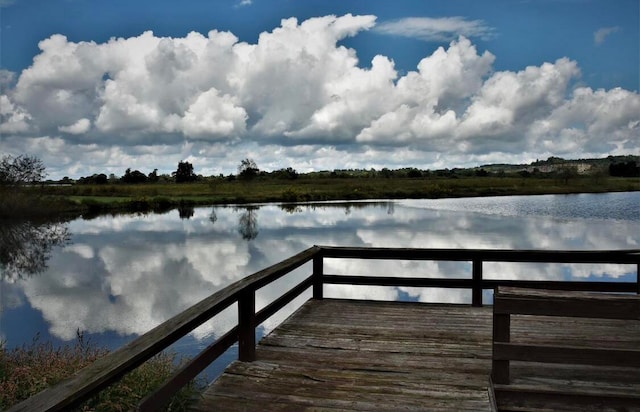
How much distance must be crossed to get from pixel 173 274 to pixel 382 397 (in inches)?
858

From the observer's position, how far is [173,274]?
81.3 ft

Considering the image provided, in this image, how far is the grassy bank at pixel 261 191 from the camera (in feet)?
175

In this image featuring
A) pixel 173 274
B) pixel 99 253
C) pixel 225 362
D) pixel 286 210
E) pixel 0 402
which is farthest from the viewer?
pixel 286 210

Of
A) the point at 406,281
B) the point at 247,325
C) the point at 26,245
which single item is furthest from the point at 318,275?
the point at 26,245

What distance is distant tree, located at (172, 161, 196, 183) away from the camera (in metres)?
96.8

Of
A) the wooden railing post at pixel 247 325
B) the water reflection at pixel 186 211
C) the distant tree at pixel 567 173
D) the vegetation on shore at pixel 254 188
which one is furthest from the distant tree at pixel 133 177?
the wooden railing post at pixel 247 325

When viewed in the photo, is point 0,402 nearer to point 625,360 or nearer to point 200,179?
point 625,360

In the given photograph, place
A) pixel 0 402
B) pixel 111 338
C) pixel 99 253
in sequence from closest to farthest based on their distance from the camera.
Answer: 1. pixel 0 402
2. pixel 111 338
3. pixel 99 253

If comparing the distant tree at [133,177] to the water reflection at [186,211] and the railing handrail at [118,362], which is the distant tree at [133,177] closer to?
the water reflection at [186,211]

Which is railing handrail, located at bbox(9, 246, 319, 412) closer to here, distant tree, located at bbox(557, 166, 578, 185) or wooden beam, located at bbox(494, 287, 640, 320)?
wooden beam, located at bbox(494, 287, 640, 320)

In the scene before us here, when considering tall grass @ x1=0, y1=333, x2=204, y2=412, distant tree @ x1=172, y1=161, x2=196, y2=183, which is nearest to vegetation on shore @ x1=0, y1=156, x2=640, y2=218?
distant tree @ x1=172, y1=161, x2=196, y2=183

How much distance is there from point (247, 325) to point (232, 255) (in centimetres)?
2567

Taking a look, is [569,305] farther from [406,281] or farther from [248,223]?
[248,223]

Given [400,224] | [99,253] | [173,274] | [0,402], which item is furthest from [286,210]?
[0,402]
